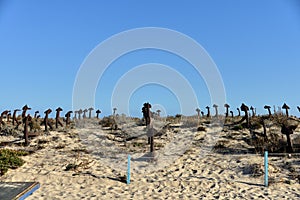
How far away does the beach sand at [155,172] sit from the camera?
35.4 feet

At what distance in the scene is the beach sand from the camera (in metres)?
10.8

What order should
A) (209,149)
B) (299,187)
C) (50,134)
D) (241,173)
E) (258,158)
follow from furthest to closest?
(50,134), (209,149), (258,158), (241,173), (299,187)

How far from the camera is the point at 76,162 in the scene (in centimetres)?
1388

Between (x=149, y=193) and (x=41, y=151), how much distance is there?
7.18m

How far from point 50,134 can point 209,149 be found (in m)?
9.11

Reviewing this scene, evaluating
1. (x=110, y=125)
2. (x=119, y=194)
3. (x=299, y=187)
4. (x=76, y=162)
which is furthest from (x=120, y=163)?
(x=110, y=125)

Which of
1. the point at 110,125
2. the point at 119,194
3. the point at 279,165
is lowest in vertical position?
the point at 119,194

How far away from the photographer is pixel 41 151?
52.2 feet

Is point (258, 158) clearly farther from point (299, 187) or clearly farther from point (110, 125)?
point (110, 125)

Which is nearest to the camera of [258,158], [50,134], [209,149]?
[258,158]

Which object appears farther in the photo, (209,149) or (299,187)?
(209,149)

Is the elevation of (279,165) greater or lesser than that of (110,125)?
lesser

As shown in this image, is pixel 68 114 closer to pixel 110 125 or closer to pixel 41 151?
pixel 110 125

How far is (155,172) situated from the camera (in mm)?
12945
